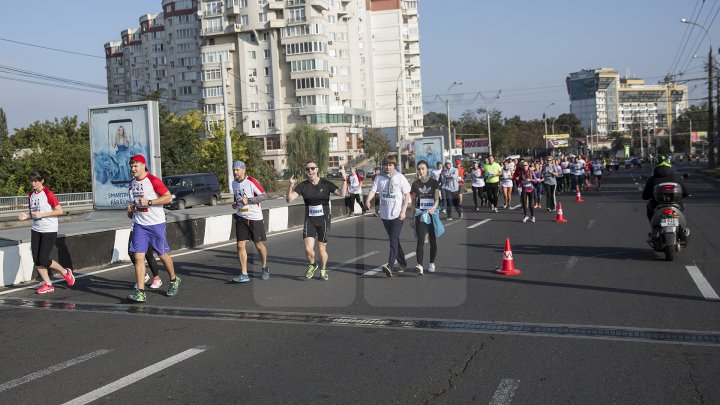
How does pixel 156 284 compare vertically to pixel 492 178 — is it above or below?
below

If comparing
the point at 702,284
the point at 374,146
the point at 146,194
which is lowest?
the point at 702,284

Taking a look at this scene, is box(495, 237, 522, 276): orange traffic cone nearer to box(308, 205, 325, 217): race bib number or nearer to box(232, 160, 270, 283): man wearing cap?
box(308, 205, 325, 217): race bib number

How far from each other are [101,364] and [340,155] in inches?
3464

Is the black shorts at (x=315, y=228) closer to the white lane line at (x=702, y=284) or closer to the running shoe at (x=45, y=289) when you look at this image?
the running shoe at (x=45, y=289)

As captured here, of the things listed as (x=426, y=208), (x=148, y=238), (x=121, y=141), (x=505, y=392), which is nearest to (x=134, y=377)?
(x=505, y=392)

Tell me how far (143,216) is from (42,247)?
7.32 ft

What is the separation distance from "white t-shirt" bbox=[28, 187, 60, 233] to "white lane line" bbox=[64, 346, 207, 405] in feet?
16.6

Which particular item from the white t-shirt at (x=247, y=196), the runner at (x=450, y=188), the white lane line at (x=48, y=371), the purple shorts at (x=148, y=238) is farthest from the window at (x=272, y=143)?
the white lane line at (x=48, y=371)

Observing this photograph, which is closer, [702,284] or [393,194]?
[702,284]

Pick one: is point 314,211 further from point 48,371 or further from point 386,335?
point 48,371

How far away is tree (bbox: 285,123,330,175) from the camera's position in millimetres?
82125

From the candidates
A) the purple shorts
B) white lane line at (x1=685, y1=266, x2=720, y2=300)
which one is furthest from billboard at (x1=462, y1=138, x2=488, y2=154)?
the purple shorts

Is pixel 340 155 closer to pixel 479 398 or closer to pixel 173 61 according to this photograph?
pixel 173 61

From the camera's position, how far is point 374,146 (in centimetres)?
9225
